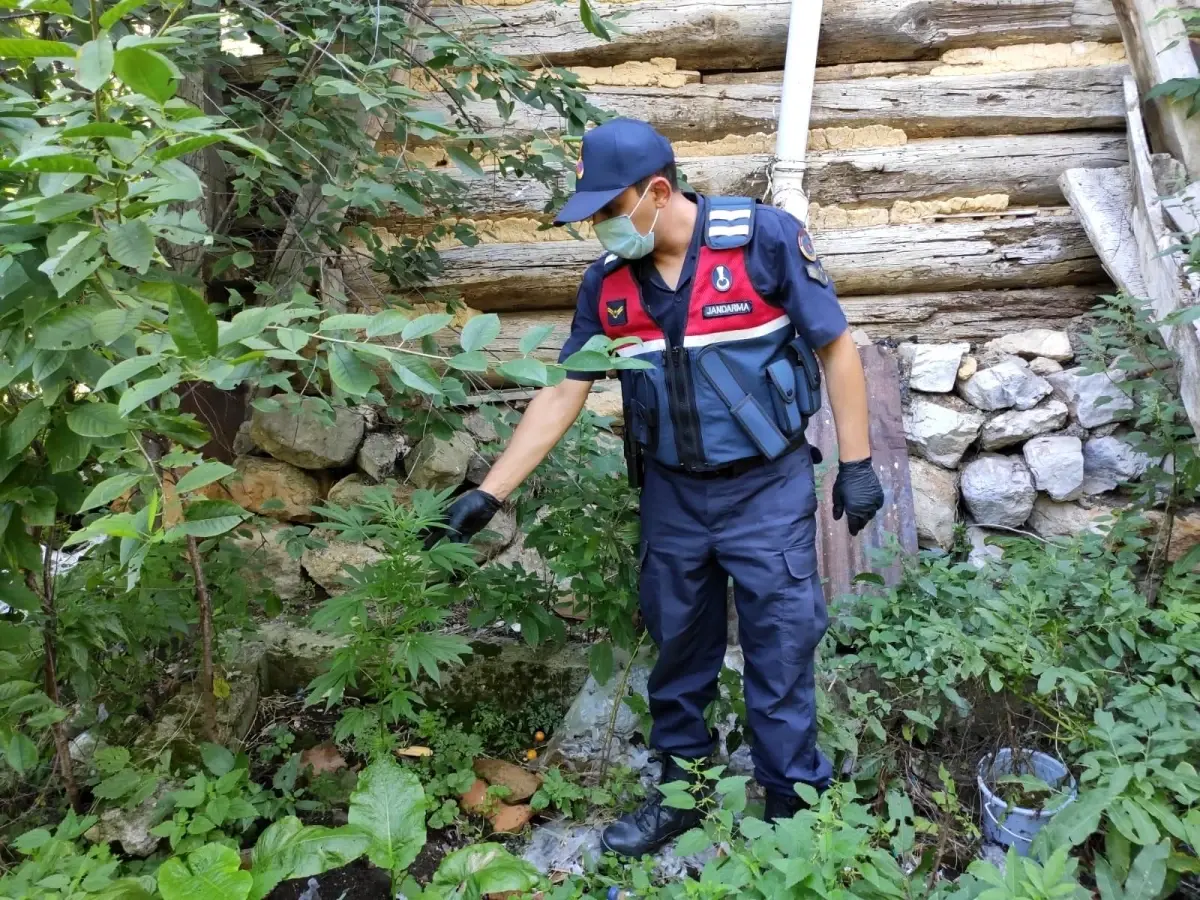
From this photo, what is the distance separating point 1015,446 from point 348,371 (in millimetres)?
3846

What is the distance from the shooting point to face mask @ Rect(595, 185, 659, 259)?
2.14 metres

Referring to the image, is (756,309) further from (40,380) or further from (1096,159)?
(1096,159)

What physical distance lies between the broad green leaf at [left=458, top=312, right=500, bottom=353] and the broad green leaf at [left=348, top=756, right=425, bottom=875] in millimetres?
1255

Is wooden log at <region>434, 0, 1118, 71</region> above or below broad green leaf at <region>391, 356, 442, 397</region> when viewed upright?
above

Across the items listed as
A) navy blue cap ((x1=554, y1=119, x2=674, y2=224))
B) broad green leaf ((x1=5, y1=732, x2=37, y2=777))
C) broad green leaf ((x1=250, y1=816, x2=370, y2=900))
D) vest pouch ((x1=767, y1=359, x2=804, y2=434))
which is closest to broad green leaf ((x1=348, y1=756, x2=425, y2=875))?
broad green leaf ((x1=250, y1=816, x2=370, y2=900))

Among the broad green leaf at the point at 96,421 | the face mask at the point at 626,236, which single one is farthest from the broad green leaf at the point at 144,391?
the face mask at the point at 626,236

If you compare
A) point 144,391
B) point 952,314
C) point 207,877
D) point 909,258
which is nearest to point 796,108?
point 909,258

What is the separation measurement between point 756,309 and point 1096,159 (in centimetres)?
317

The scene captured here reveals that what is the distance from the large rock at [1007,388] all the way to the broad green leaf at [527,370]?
140 inches

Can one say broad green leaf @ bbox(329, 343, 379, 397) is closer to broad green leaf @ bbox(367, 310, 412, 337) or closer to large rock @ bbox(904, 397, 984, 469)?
broad green leaf @ bbox(367, 310, 412, 337)

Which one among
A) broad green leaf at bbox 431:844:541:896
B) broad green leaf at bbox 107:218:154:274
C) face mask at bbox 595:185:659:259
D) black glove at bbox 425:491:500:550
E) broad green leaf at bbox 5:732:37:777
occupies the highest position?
broad green leaf at bbox 107:218:154:274

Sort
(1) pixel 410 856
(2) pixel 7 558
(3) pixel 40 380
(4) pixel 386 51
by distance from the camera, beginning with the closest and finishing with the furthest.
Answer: (3) pixel 40 380 < (2) pixel 7 558 < (1) pixel 410 856 < (4) pixel 386 51

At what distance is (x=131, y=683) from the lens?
276 centimetres

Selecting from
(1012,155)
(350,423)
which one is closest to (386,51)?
(350,423)
